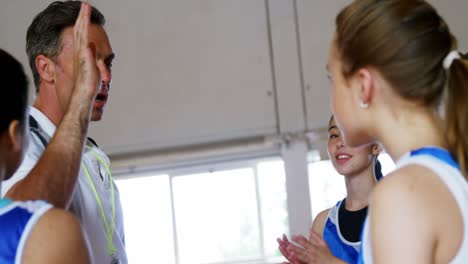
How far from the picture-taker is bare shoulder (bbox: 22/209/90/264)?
104 centimetres

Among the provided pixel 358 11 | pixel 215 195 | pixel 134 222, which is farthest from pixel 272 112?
pixel 358 11

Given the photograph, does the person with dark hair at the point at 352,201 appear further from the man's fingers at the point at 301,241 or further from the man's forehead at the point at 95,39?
the man's forehead at the point at 95,39

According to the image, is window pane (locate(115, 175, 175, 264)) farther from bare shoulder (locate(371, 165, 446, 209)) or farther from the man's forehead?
bare shoulder (locate(371, 165, 446, 209))

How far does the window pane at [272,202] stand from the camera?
4.23 m

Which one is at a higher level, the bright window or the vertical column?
the vertical column

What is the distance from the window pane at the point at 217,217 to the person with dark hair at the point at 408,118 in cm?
316

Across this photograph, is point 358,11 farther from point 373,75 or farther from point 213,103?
point 213,103

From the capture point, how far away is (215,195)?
14.3 feet

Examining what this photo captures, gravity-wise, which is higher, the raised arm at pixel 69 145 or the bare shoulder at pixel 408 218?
the raised arm at pixel 69 145

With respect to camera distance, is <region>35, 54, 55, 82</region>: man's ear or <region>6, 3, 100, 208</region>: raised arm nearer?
<region>6, 3, 100, 208</region>: raised arm

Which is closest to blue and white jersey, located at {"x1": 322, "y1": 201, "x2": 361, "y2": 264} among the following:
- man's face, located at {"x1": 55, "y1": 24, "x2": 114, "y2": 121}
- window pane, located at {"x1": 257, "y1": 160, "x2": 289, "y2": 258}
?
man's face, located at {"x1": 55, "y1": 24, "x2": 114, "y2": 121}

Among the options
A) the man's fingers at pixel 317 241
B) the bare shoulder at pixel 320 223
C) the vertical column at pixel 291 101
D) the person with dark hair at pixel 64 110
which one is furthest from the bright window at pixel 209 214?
the person with dark hair at pixel 64 110

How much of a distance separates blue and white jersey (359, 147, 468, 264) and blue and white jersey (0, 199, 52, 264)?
49 cm

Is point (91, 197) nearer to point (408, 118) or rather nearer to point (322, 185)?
point (408, 118)
